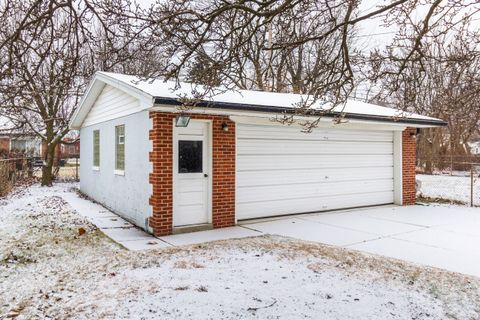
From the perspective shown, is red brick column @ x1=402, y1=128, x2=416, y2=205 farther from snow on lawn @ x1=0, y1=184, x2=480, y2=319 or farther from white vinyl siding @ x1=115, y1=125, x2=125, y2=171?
white vinyl siding @ x1=115, y1=125, x2=125, y2=171

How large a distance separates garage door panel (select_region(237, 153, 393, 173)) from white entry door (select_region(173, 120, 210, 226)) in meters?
1.04

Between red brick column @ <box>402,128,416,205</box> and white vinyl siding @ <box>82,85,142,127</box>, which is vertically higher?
white vinyl siding @ <box>82,85,142,127</box>

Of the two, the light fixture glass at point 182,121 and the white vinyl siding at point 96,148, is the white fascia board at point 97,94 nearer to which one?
the light fixture glass at point 182,121

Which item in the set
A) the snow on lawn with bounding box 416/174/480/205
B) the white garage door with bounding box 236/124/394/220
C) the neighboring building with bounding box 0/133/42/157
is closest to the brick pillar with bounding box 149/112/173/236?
the white garage door with bounding box 236/124/394/220

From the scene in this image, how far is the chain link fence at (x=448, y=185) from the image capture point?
12.3m

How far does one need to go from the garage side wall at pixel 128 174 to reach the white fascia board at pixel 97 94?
505 mm

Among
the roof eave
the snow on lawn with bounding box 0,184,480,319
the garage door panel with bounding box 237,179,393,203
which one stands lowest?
the snow on lawn with bounding box 0,184,480,319

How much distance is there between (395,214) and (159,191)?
599 centimetres

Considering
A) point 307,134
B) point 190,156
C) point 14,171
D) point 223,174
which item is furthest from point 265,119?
point 14,171

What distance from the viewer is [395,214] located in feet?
31.4

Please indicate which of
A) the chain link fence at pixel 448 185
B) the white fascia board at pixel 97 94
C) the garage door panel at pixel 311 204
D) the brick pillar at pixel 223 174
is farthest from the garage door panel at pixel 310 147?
the chain link fence at pixel 448 185

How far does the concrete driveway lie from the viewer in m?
5.95

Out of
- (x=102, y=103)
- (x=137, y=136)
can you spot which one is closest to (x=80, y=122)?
(x=102, y=103)

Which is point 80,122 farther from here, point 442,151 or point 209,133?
point 442,151
